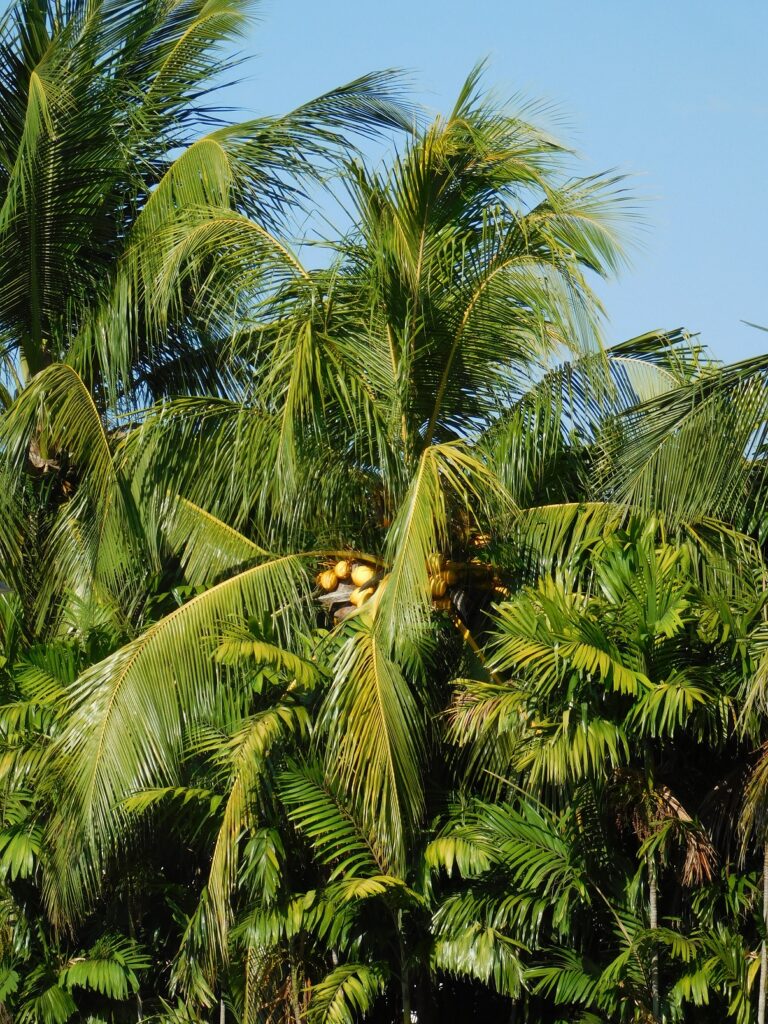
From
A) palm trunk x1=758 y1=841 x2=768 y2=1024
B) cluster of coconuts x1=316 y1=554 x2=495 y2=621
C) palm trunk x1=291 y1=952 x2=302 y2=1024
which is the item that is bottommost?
palm trunk x1=291 y1=952 x2=302 y2=1024

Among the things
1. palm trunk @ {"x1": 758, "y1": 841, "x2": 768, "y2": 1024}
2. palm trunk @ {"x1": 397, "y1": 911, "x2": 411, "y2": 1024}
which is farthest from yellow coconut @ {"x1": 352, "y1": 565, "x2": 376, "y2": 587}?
palm trunk @ {"x1": 758, "y1": 841, "x2": 768, "y2": 1024}

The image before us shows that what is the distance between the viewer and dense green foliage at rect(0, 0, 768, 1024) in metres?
6.95

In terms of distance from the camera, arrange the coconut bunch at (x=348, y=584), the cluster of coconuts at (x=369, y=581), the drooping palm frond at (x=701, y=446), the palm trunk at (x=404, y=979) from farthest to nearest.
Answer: the coconut bunch at (x=348, y=584) < the cluster of coconuts at (x=369, y=581) < the palm trunk at (x=404, y=979) < the drooping palm frond at (x=701, y=446)

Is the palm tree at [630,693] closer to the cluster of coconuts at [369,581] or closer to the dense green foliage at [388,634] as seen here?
the dense green foliage at [388,634]

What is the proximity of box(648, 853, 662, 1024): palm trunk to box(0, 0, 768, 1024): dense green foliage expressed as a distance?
0.02 m

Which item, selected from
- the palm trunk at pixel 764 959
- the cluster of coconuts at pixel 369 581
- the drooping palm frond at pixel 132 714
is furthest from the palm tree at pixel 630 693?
the drooping palm frond at pixel 132 714

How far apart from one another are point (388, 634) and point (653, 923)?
1.91 metres

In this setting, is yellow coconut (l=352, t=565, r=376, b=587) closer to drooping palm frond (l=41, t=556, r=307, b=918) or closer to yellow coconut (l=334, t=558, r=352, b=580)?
yellow coconut (l=334, t=558, r=352, b=580)

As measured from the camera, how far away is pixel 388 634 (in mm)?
7305

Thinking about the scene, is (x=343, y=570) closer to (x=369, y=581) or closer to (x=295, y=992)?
(x=369, y=581)

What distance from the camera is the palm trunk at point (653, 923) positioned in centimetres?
673

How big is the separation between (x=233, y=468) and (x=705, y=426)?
2994 millimetres

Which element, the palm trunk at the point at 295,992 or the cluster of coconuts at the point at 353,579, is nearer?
the palm trunk at the point at 295,992

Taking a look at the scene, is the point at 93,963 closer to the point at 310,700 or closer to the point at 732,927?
the point at 310,700
